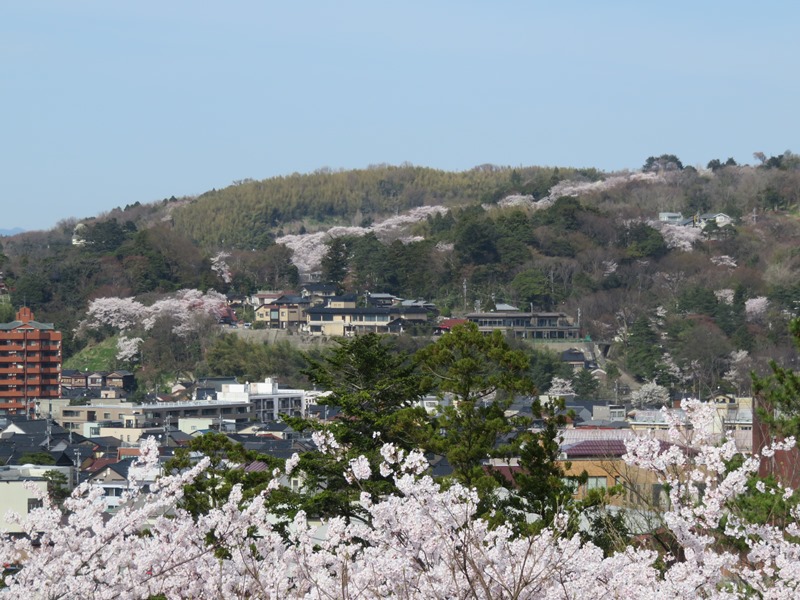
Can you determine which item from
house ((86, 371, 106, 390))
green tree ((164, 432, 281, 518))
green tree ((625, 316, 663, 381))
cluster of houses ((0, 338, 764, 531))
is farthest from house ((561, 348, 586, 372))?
green tree ((164, 432, 281, 518))

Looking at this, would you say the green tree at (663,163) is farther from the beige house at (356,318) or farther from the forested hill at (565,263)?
the beige house at (356,318)

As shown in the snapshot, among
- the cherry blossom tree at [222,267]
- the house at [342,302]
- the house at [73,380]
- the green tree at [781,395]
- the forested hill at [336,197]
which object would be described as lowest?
the house at [73,380]

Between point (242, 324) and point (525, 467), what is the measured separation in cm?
3799

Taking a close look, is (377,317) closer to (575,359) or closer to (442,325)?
(442,325)

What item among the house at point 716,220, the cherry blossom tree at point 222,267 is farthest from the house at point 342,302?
the house at point 716,220

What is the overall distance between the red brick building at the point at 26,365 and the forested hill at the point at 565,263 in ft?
14.2

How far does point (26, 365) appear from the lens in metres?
45.1

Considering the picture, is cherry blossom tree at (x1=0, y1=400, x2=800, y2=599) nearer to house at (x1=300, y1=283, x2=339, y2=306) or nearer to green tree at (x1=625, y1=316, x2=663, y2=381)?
green tree at (x1=625, y1=316, x2=663, y2=381)

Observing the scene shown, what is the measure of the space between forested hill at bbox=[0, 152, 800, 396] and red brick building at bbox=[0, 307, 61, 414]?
14.2 ft

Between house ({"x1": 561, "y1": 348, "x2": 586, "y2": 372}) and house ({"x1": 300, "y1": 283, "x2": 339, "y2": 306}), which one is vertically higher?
house ({"x1": 300, "y1": 283, "x2": 339, "y2": 306})

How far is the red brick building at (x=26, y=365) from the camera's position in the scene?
44844mm

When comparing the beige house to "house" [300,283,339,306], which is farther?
"house" [300,283,339,306]

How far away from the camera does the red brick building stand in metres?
44.8

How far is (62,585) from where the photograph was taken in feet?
20.7
